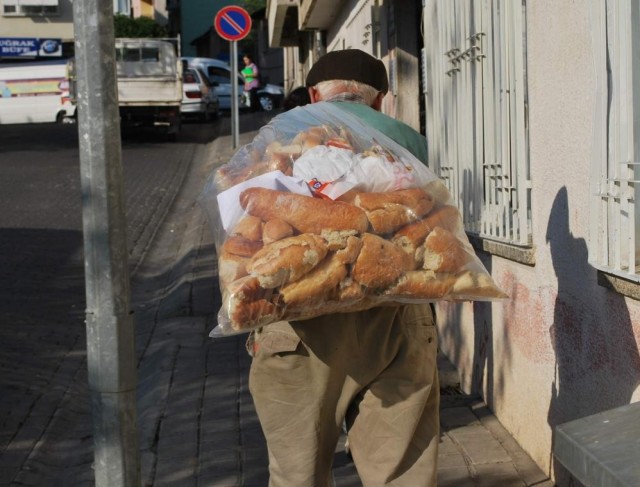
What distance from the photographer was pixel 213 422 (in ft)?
18.6

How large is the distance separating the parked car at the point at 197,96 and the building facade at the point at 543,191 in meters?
→ 24.4

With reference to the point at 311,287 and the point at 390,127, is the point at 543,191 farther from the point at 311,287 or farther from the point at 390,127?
the point at 311,287

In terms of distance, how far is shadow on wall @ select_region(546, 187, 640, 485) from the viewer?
12.0 ft

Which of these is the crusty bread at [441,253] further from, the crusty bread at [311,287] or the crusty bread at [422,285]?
the crusty bread at [311,287]

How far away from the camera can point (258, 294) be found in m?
2.92

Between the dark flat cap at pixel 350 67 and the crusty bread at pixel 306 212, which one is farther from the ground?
the dark flat cap at pixel 350 67

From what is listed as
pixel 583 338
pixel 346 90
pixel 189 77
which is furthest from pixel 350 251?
pixel 189 77

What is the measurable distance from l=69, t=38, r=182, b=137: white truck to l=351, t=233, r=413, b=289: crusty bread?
874 inches

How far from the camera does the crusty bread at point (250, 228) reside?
9.82ft

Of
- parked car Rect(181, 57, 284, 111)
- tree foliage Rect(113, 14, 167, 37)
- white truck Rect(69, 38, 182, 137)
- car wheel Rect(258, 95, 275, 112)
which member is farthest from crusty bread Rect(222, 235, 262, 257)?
tree foliage Rect(113, 14, 167, 37)

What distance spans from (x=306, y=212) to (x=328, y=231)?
84mm

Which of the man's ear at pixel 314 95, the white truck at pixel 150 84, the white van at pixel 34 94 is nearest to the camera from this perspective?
the man's ear at pixel 314 95

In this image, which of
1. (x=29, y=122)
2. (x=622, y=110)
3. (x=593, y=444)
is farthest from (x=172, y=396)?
(x=29, y=122)

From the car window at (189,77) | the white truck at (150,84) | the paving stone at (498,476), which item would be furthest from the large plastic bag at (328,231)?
the car window at (189,77)
